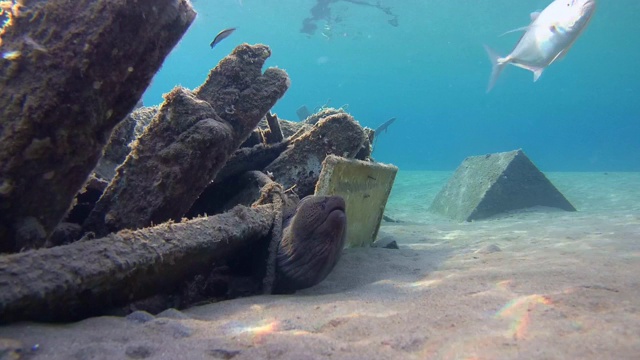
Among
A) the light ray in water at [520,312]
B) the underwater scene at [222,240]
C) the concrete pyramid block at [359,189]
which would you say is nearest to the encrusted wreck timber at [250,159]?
the underwater scene at [222,240]

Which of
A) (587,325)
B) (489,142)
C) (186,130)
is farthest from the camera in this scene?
(489,142)

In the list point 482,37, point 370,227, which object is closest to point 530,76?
point 482,37

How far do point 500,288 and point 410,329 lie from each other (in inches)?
43.0

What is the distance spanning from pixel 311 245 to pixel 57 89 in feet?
7.13

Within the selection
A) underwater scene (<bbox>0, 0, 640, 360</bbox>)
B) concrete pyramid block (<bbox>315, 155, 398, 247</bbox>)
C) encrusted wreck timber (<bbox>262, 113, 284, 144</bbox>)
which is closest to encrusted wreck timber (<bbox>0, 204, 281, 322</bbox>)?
underwater scene (<bbox>0, 0, 640, 360</bbox>)

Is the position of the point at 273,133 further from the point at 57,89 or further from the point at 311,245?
the point at 57,89

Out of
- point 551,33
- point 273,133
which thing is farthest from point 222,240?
point 551,33

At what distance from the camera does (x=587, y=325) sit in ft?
6.25

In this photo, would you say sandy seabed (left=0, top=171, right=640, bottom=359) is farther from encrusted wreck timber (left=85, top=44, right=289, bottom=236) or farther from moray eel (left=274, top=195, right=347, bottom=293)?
encrusted wreck timber (left=85, top=44, right=289, bottom=236)

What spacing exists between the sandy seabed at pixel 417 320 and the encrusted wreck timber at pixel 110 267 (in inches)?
5.5

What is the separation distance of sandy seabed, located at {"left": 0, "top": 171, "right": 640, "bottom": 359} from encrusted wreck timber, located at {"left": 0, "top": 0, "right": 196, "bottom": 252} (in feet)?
2.83

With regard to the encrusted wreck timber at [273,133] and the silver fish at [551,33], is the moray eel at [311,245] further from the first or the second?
the silver fish at [551,33]

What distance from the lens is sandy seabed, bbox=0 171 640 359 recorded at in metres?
1.70

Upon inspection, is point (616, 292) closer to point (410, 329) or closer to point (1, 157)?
point (410, 329)
